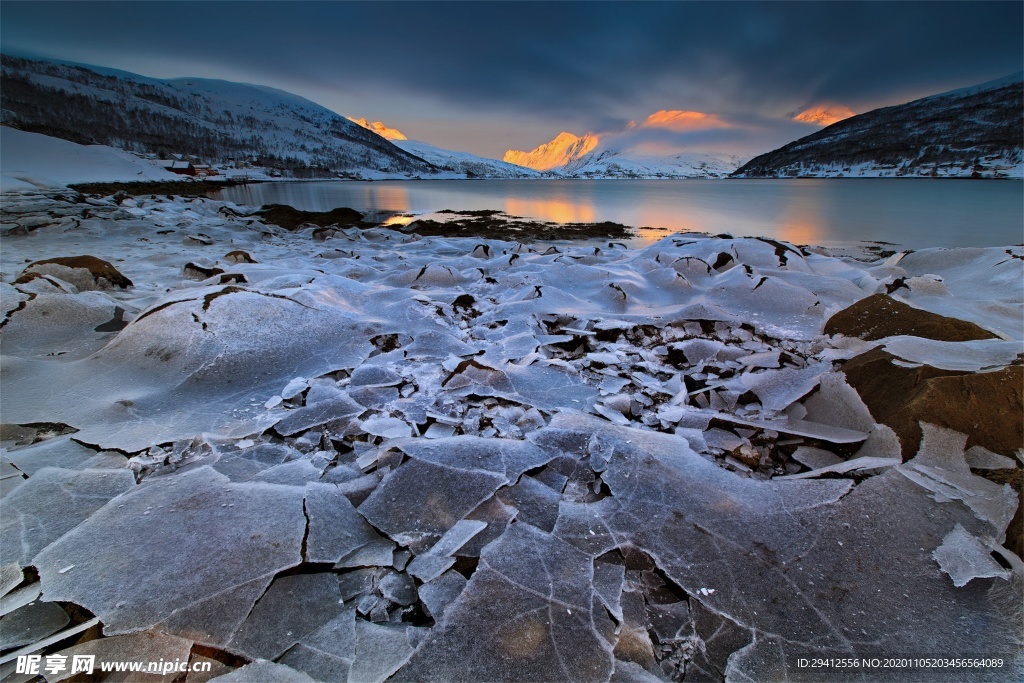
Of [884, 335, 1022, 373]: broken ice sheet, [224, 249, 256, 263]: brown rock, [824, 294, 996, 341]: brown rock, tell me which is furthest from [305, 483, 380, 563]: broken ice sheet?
[224, 249, 256, 263]: brown rock

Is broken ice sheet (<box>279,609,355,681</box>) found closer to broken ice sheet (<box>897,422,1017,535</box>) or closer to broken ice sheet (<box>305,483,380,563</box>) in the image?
broken ice sheet (<box>305,483,380,563</box>)

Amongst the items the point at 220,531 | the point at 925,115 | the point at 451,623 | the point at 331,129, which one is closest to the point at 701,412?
the point at 451,623

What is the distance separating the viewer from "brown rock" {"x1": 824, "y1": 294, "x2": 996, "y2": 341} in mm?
2293

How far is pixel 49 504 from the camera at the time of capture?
138 cm

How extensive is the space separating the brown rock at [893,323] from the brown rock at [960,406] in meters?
0.68

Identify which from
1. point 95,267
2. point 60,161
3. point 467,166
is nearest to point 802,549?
point 95,267

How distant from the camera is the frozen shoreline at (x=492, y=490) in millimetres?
1075

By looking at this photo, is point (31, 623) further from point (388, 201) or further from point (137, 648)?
point (388, 201)

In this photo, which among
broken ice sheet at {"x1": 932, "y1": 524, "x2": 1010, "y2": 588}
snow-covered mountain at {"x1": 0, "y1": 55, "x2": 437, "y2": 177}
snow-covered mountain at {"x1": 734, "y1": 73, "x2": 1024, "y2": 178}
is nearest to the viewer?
broken ice sheet at {"x1": 932, "y1": 524, "x2": 1010, "y2": 588}

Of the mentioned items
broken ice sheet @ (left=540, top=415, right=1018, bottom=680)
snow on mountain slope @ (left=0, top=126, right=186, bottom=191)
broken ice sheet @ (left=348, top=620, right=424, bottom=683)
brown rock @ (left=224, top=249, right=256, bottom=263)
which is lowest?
broken ice sheet @ (left=348, top=620, right=424, bottom=683)

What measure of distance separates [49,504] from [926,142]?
9415 cm

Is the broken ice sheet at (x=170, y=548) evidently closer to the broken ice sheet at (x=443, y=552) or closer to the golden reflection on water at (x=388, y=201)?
the broken ice sheet at (x=443, y=552)

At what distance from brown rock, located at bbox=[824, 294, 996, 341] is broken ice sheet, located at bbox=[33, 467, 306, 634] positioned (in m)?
3.38

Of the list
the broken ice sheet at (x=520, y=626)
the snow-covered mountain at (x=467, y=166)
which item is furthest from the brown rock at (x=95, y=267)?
the snow-covered mountain at (x=467, y=166)
